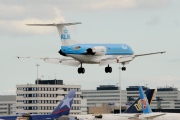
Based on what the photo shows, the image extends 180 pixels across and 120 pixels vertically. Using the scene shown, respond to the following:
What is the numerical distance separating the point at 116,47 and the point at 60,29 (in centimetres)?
1499

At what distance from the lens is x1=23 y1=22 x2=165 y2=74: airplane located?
519 ft

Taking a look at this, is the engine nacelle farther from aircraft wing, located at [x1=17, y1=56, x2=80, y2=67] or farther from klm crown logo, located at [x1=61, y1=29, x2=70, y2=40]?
klm crown logo, located at [x1=61, y1=29, x2=70, y2=40]

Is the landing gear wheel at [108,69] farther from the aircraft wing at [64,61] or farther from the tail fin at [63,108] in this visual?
the tail fin at [63,108]

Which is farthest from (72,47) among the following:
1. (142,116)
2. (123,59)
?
(142,116)

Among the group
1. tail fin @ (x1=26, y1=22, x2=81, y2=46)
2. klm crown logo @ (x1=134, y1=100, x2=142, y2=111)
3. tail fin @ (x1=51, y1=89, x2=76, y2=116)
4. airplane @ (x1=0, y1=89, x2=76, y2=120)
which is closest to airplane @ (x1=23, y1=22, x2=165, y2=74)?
tail fin @ (x1=26, y1=22, x2=81, y2=46)

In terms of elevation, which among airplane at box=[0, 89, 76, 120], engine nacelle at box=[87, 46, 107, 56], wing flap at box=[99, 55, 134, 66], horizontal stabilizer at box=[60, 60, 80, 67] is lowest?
airplane at box=[0, 89, 76, 120]

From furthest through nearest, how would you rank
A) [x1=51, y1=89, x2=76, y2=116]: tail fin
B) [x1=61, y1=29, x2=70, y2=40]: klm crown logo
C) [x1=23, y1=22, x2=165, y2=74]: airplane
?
[x1=51, y1=89, x2=76, y2=116]: tail fin, [x1=61, y1=29, x2=70, y2=40]: klm crown logo, [x1=23, y1=22, x2=165, y2=74]: airplane

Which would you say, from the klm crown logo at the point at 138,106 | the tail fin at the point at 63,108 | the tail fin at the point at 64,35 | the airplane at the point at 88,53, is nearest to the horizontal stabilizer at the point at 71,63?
the airplane at the point at 88,53

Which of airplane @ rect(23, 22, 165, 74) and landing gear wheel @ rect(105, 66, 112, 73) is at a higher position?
airplane @ rect(23, 22, 165, 74)

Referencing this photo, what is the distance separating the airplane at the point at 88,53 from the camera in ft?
519

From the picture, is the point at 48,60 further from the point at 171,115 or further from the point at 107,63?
the point at 171,115

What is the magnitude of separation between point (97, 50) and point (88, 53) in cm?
454

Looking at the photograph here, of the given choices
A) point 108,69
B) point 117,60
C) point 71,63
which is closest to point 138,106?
point 117,60

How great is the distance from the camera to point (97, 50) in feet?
539
